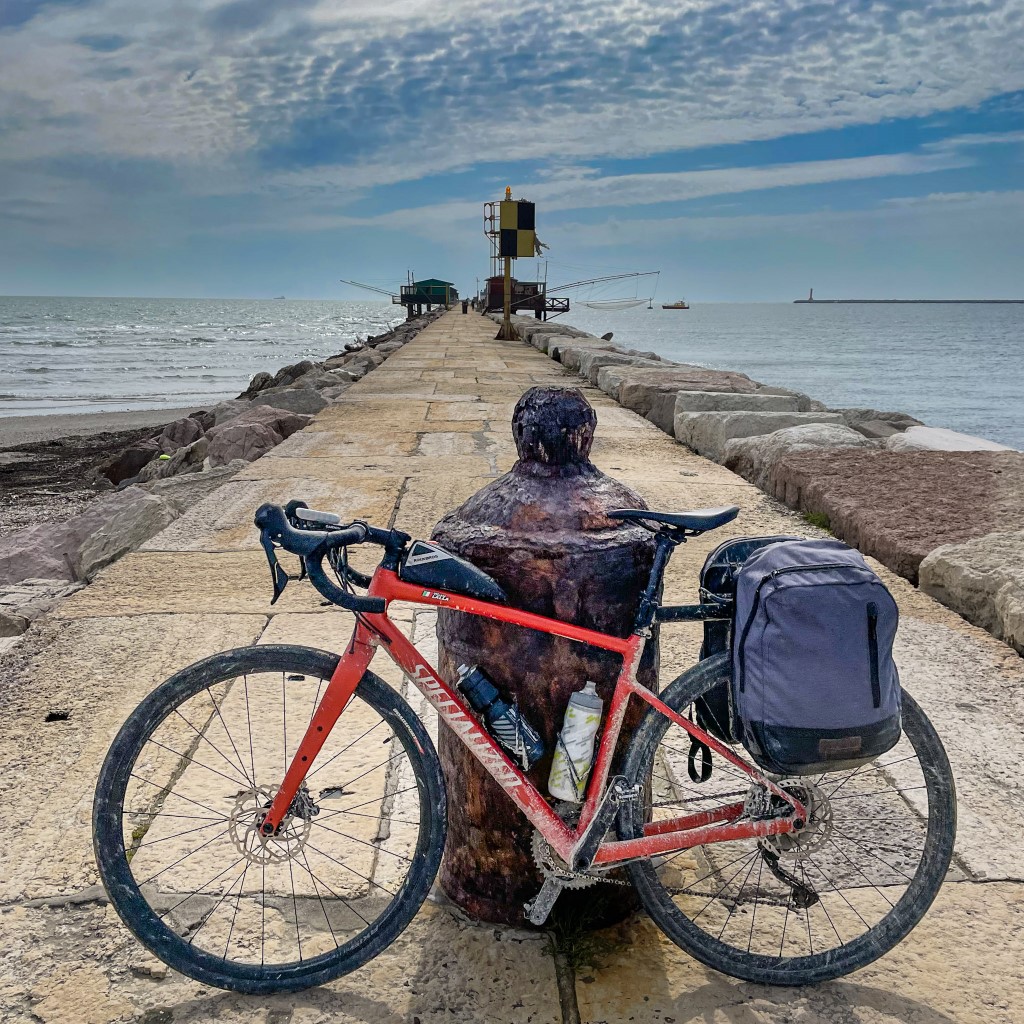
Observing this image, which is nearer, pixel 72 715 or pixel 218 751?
pixel 218 751

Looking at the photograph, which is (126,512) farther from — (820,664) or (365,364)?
(365,364)

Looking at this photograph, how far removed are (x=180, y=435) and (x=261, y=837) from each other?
40.0ft

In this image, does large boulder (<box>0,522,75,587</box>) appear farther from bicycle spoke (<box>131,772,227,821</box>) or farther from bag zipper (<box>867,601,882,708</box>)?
bag zipper (<box>867,601,882,708</box>)

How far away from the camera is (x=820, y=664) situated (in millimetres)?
1712

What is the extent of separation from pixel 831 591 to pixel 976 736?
4.82 ft

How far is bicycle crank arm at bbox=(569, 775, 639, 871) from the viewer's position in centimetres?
186

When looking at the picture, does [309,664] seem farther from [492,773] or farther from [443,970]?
[443,970]

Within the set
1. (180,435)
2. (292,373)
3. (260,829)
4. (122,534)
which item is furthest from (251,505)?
(292,373)

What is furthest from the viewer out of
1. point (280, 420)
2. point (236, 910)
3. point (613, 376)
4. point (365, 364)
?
point (365, 364)

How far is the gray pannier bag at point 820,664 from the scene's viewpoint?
5.61ft

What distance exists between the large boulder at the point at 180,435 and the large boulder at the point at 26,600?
7804mm

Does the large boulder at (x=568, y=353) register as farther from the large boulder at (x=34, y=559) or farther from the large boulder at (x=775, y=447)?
the large boulder at (x=34, y=559)

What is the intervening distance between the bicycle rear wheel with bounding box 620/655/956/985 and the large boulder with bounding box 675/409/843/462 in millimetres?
4612

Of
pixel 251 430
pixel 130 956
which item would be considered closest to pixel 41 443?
pixel 251 430
